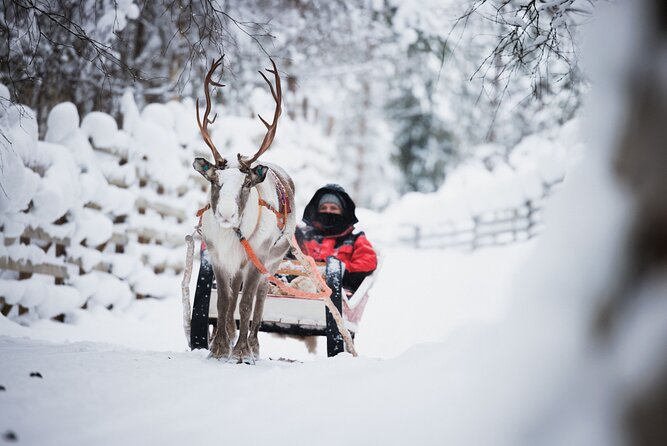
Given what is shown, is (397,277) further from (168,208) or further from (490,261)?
(168,208)

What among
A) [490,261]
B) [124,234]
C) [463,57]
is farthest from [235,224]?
[463,57]

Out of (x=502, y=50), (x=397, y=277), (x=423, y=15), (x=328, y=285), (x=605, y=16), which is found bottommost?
(x=397, y=277)

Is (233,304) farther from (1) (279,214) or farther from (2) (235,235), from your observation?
(1) (279,214)

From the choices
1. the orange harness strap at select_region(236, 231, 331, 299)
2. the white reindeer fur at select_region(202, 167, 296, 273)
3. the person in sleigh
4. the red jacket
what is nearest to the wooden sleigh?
the orange harness strap at select_region(236, 231, 331, 299)

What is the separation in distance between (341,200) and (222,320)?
227cm

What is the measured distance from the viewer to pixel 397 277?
13.2 meters

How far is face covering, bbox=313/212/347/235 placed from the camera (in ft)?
19.2

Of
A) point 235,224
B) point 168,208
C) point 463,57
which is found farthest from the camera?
point 463,57

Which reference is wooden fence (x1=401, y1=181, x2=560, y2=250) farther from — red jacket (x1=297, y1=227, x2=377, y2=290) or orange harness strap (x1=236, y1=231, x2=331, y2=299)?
orange harness strap (x1=236, y1=231, x2=331, y2=299)

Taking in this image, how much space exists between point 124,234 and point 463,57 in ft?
45.1

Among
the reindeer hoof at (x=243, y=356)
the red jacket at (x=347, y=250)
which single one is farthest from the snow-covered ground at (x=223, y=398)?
the red jacket at (x=347, y=250)

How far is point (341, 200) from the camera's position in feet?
19.0

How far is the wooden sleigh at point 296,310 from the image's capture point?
4215 millimetres

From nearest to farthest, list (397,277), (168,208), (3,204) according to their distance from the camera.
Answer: (3,204)
(168,208)
(397,277)
